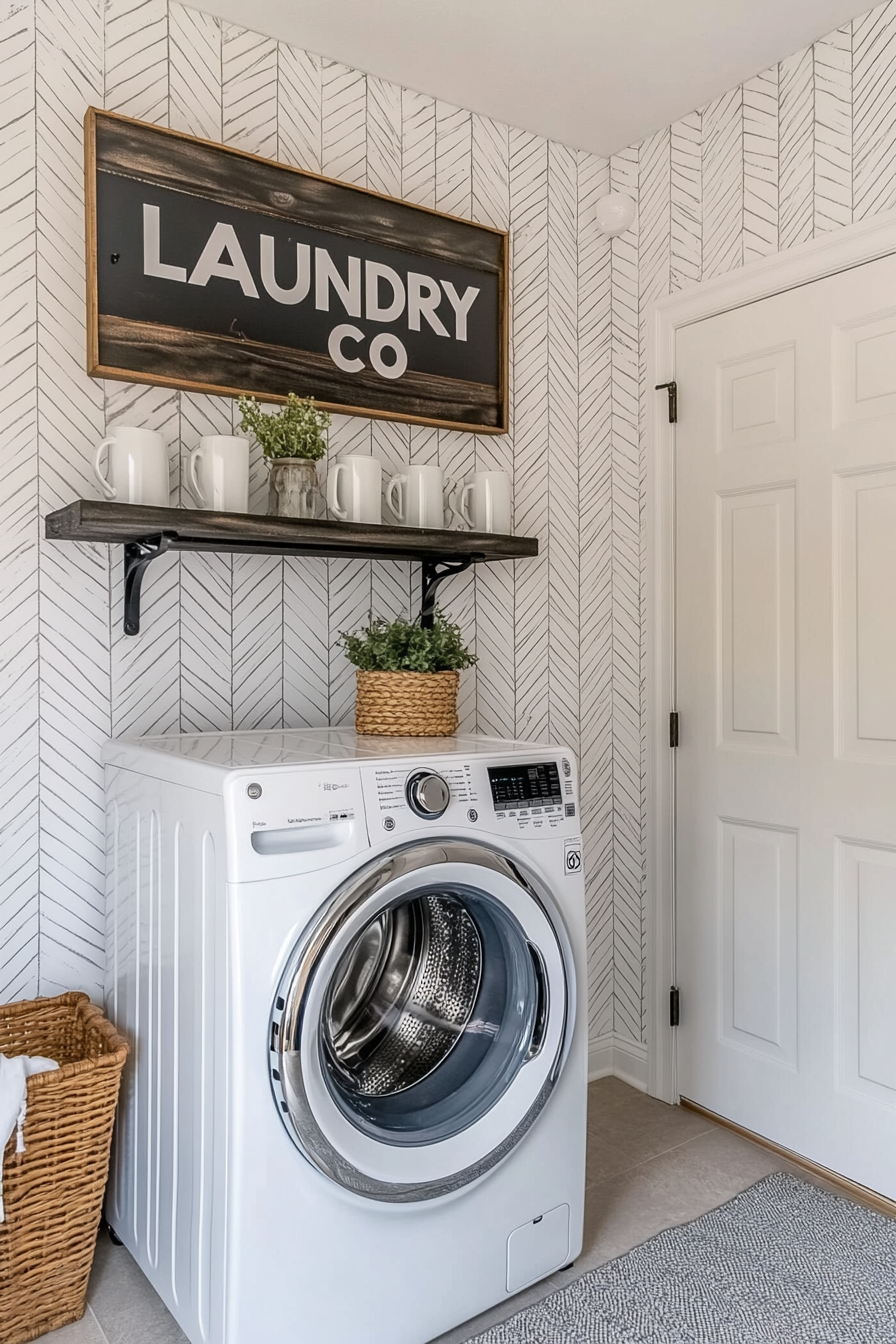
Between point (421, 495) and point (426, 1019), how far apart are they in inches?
43.7

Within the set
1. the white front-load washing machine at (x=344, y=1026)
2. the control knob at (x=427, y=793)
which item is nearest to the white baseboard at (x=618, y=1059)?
the white front-load washing machine at (x=344, y=1026)

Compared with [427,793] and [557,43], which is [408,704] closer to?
[427,793]

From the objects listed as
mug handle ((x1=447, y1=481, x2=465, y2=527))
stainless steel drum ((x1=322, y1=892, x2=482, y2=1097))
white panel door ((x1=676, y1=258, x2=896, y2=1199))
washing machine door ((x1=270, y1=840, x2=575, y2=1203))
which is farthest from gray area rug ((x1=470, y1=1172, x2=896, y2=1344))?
mug handle ((x1=447, y1=481, x2=465, y2=527))

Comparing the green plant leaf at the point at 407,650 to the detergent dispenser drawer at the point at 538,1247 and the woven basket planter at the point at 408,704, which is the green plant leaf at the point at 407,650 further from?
the detergent dispenser drawer at the point at 538,1247

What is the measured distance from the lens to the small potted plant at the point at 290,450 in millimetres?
1980

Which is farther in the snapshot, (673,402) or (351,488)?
(673,402)

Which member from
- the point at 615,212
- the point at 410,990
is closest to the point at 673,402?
the point at 615,212

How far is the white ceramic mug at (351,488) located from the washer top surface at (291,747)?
1.53 ft

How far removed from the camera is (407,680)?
6.48 feet

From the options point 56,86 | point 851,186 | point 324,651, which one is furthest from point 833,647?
point 56,86

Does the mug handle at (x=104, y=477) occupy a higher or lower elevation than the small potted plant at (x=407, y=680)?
higher

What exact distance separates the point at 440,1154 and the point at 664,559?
1604 millimetres

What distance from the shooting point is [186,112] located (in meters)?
2.06

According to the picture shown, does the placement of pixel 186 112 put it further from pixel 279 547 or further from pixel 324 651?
pixel 324 651
